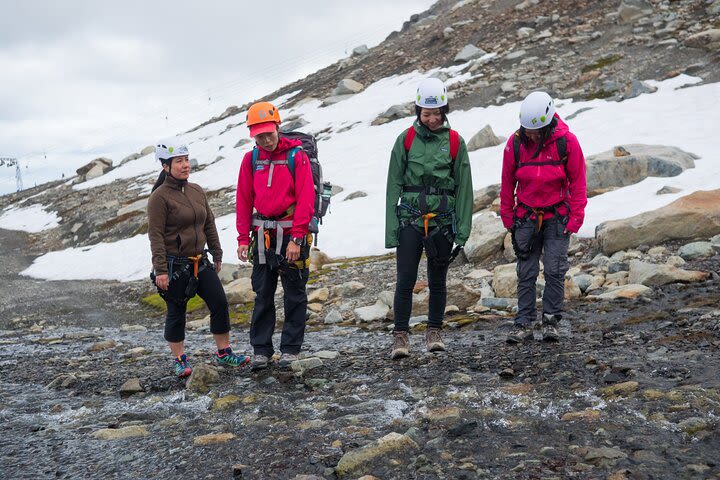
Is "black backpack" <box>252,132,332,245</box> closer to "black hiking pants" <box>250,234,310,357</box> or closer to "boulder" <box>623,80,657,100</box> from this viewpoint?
"black hiking pants" <box>250,234,310,357</box>

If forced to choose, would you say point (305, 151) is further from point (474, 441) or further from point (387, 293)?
point (387, 293)

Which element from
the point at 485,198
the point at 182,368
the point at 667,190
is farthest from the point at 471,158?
the point at 182,368

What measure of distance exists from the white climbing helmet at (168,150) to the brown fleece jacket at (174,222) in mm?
278

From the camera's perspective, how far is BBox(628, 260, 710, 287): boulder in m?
10.3

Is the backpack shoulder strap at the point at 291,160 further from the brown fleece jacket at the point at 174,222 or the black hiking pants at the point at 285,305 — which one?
the brown fleece jacket at the point at 174,222

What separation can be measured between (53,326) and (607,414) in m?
15.7

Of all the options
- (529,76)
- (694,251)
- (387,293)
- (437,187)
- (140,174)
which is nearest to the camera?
(437,187)

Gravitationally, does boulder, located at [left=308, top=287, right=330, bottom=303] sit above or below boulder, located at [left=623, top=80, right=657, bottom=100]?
below

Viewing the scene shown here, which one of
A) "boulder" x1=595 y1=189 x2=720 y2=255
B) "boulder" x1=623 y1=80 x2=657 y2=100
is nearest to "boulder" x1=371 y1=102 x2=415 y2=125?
"boulder" x1=623 y1=80 x2=657 y2=100

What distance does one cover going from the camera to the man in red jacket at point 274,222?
24.5 ft

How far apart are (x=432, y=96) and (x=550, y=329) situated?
10.7ft

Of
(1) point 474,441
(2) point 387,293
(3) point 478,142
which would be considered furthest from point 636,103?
(1) point 474,441

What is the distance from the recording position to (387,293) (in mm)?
12719

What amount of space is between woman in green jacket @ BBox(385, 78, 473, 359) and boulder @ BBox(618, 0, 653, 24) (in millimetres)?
36083
